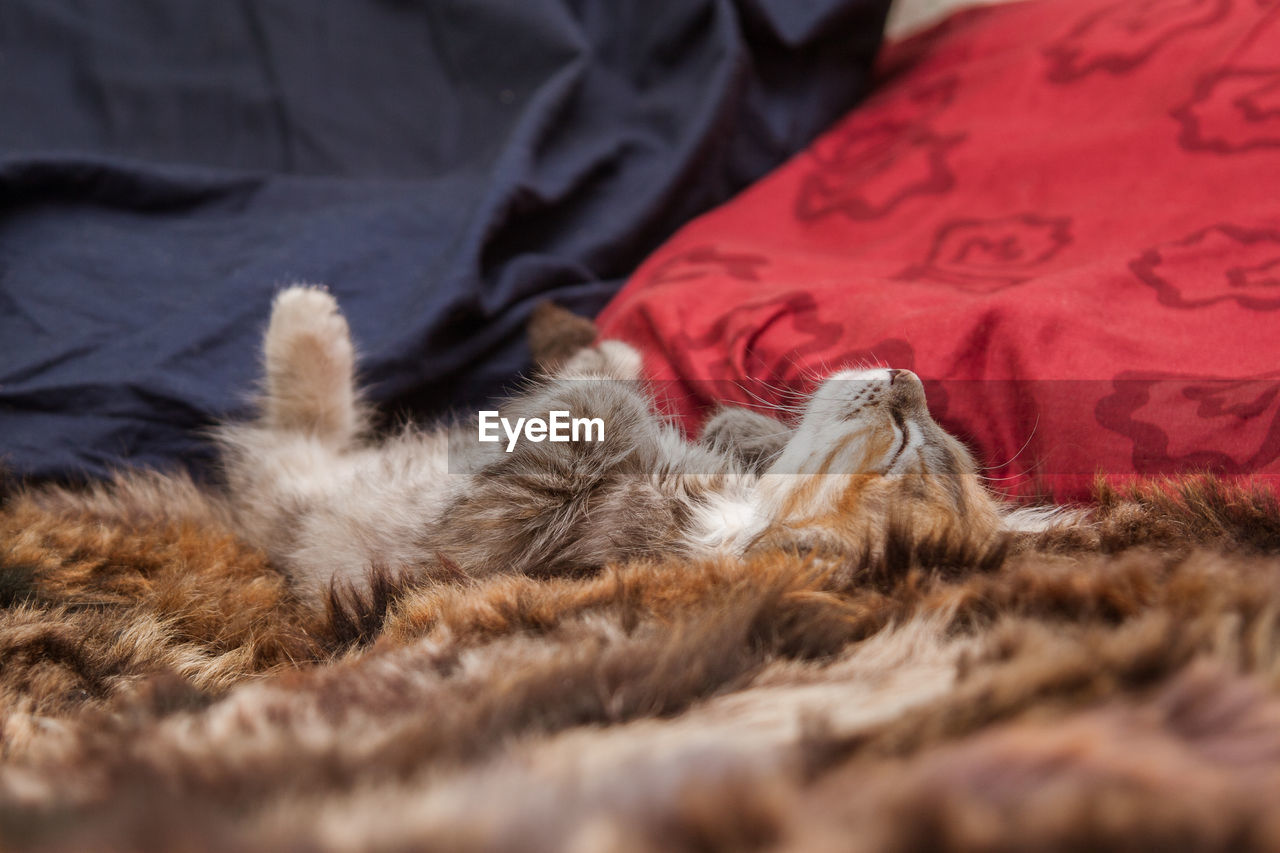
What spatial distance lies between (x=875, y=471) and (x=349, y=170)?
5.09ft

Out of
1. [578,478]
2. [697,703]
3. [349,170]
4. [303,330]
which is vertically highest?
[349,170]

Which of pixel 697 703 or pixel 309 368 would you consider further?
pixel 309 368

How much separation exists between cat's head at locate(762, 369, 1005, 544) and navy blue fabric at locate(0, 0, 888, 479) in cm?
75

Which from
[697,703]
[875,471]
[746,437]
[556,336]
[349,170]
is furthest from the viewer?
[349,170]

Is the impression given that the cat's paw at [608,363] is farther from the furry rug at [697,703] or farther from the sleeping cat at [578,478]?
the furry rug at [697,703]

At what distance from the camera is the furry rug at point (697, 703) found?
525mm

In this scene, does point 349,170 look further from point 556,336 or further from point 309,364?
point 556,336

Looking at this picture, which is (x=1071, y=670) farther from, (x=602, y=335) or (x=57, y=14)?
(x=57, y=14)

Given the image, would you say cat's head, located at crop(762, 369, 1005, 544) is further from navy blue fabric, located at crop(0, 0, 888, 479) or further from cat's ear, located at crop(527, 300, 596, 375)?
navy blue fabric, located at crop(0, 0, 888, 479)

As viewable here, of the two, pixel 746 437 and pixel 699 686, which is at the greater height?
pixel 699 686

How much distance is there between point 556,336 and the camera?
5.63 ft

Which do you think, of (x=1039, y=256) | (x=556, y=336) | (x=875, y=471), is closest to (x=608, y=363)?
(x=556, y=336)

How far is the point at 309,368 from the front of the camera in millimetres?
1643

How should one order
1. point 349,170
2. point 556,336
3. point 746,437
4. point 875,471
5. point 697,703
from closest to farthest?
point 697,703 < point 875,471 < point 746,437 < point 556,336 < point 349,170
